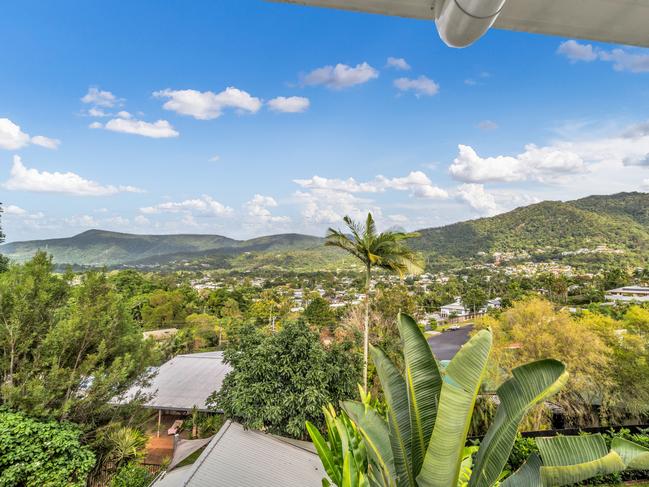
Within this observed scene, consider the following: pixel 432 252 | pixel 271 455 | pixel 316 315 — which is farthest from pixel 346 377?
pixel 432 252

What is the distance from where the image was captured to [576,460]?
5.56 ft

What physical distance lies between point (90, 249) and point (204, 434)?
6248 inches

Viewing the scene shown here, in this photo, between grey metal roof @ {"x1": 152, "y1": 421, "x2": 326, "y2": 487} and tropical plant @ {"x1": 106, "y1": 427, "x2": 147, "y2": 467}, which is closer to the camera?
grey metal roof @ {"x1": 152, "y1": 421, "x2": 326, "y2": 487}

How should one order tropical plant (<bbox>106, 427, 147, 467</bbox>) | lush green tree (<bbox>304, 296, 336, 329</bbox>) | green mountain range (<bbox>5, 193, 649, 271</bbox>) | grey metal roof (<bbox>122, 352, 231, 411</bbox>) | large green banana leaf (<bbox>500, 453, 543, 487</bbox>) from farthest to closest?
green mountain range (<bbox>5, 193, 649, 271</bbox>) → lush green tree (<bbox>304, 296, 336, 329</bbox>) → grey metal roof (<bbox>122, 352, 231, 411</bbox>) → tropical plant (<bbox>106, 427, 147, 467</bbox>) → large green banana leaf (<bbox>500, 453, 543, 487</bbox>)

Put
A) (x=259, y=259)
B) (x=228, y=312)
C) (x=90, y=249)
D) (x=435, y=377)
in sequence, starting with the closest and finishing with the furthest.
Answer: (x=435, y=377) → (x=228, y=312) → (x=259, y=259) → (x=90, y=249)

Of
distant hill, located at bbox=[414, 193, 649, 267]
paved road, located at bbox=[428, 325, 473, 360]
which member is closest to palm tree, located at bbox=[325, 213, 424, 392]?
paved road, located at bbox=[428, 325, 473, 360]

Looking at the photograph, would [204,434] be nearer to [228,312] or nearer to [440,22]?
[440,22]

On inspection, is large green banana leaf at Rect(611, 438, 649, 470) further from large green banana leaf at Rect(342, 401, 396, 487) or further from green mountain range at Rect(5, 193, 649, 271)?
green mountain range at Rect(5, 193, 649, 271)

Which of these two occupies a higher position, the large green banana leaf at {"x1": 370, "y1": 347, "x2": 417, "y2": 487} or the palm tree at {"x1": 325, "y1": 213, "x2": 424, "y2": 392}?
the palm tree at {"x1": 325, "y1": 213, "x2": 424, "y2": 392}

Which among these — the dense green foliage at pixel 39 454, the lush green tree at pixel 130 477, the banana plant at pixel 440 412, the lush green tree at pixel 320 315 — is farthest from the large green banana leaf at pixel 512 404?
the lush green tree at pixel 320 315

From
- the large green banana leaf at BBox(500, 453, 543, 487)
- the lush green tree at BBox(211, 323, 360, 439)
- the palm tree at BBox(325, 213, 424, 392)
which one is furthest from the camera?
the palm tree at BBox(325, 213, 424, 392)

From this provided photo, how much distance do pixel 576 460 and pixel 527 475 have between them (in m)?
0.41

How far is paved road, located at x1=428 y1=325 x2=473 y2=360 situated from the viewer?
20.3 metres

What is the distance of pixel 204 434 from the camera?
10.3 meters
